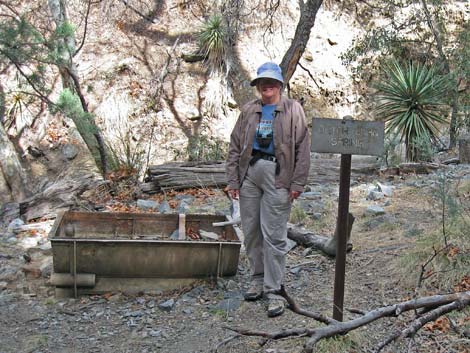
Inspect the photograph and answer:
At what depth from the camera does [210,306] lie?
4465 millimetres

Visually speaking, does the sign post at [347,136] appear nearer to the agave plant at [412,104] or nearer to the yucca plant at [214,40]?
the agave plant at [412,104]

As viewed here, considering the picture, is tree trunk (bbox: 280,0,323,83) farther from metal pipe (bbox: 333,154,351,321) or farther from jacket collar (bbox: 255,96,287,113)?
metal pipe (bbox: 333,154,351,321)

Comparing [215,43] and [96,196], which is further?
[215,43]

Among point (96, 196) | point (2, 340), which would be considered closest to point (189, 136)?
point (96, 196)

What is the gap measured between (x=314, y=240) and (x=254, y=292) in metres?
1.48

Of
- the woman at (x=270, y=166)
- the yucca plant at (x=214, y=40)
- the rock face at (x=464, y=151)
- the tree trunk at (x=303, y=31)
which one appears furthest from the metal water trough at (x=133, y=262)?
the yucca plant at (x=214, y=40)

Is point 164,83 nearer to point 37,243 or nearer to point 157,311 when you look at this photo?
point 37,243

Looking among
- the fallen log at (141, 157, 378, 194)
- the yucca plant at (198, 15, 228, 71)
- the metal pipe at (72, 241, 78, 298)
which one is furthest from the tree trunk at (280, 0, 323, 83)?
the metal pipe at (72, 241, 78, 298)

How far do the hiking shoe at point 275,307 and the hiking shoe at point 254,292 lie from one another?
0.78 feet

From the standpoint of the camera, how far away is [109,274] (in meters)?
4.70

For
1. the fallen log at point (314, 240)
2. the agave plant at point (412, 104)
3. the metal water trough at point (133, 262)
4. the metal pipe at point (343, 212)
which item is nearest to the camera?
the metal pipe at point (343, 212)

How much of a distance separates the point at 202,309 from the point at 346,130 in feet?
6.44

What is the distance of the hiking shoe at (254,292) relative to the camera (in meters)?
4.44

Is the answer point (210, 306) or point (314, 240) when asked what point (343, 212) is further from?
point (314, 240)
